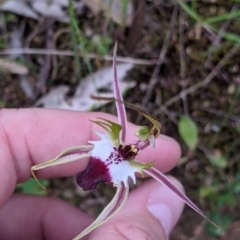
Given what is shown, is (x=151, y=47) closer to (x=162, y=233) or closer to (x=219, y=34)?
(x=219, y=34)

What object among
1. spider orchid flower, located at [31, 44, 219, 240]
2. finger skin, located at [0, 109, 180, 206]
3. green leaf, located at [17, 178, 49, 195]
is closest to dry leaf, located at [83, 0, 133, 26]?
finger skin, located at [0, 109, 180, 206]

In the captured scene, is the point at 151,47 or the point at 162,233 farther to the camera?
the point at 151,47

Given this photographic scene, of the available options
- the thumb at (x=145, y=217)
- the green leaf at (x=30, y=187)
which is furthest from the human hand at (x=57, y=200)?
the green leaf at (x=30, y=187)


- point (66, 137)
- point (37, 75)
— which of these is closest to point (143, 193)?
point (66, 137)

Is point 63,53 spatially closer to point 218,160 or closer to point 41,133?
point 41,133

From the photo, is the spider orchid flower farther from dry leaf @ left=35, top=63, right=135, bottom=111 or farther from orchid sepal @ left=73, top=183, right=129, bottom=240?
dry leaf @ left=35, top=63, right=135, bottom=111

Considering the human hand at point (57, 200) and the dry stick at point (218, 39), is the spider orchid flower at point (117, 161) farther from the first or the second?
the dry stick at point (218, 39)

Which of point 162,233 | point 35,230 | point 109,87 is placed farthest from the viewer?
point 109,87
